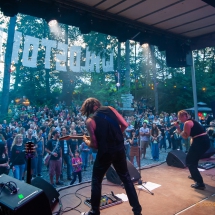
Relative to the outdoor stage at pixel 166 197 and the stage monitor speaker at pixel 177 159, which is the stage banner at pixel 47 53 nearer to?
the stage monitor speaker at pixel 177 159

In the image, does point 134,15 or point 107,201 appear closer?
point 107,201

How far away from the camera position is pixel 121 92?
16.6 metres

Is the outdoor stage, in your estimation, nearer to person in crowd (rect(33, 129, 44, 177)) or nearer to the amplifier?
the amplifier

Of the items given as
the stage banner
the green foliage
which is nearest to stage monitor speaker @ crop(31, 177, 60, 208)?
the stage banner

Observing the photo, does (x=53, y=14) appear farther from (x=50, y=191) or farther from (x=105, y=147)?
(x=50, y=191)

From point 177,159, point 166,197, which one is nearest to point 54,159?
point 177,159

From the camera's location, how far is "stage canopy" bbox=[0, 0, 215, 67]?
12.3ft

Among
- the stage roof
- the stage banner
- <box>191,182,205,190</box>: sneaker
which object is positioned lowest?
<box>191,182,205,190</box>: sneaker

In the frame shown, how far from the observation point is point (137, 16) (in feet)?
15.0

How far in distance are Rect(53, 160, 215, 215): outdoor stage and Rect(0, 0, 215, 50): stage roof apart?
3.02 metres

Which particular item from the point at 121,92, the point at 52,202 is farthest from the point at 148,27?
the point at 121,92

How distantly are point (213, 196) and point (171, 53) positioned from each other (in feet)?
12.9

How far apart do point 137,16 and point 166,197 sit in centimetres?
361

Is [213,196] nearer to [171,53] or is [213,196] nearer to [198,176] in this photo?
[198,176]
